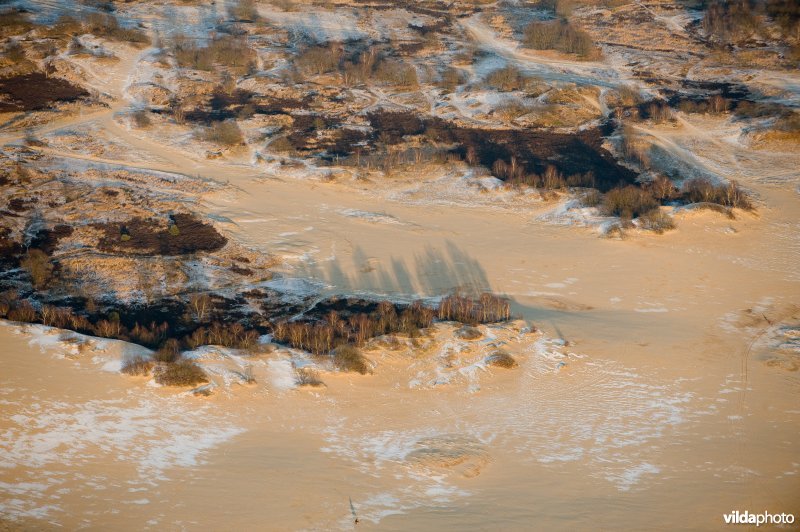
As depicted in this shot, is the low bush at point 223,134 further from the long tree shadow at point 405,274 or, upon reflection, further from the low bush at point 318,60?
the long tree shadow at point 405,274

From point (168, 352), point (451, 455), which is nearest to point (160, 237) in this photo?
point (168, 352)

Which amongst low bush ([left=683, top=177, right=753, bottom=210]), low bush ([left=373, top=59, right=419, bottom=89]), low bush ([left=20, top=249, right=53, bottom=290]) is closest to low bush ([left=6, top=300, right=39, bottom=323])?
low bush ([left=20, top=249, right=53, bottom=290])

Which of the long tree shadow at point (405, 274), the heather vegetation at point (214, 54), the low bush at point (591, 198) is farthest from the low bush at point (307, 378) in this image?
the heather vegetation at point (214, 54)

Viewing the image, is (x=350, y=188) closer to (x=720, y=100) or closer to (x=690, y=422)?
(x=690, y=422)

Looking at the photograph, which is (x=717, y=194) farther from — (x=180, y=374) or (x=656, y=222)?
(x=180, y=374)

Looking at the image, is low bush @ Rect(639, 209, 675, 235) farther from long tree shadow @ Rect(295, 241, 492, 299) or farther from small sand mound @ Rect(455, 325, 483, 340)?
small sand mound @ Rect(455, 325, 483, 340)

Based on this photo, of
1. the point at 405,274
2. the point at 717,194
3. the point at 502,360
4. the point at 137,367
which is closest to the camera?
the point at 137,367
